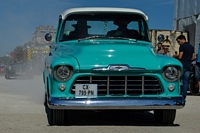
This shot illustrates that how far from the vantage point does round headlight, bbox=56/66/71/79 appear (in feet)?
19.6

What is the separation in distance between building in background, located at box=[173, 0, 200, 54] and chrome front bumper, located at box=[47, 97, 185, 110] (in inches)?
565

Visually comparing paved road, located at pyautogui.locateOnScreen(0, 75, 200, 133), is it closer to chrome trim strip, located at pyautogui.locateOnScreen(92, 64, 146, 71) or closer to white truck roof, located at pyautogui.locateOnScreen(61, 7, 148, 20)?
chrome trim strip, located at pyautogui.locateOnScreen(92, 64, 146, 71)

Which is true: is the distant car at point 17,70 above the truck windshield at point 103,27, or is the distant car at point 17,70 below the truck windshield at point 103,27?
below

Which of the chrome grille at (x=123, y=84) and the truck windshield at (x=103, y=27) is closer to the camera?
the chrome grille at (x=123, y=84)

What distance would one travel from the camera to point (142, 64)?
20.0ft

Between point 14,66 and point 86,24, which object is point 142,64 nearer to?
point 86,24

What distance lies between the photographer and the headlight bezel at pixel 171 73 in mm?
6105

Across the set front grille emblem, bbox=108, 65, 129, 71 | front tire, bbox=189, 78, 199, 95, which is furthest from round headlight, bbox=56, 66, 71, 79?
front tire, bbox=189, 78, 199, 95

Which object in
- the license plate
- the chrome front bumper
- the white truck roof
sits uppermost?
the white truck roof

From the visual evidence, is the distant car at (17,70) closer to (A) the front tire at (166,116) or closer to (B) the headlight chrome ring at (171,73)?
(A) the front tire at (166,116)

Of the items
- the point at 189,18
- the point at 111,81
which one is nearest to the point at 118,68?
the point at 111,81

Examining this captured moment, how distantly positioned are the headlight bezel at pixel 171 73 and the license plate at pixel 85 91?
1067 millimetres

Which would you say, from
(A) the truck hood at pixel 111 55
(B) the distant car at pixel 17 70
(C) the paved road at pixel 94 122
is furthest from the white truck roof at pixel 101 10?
(B) the distant car at pixel 17 70

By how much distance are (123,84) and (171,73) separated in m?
0.75
